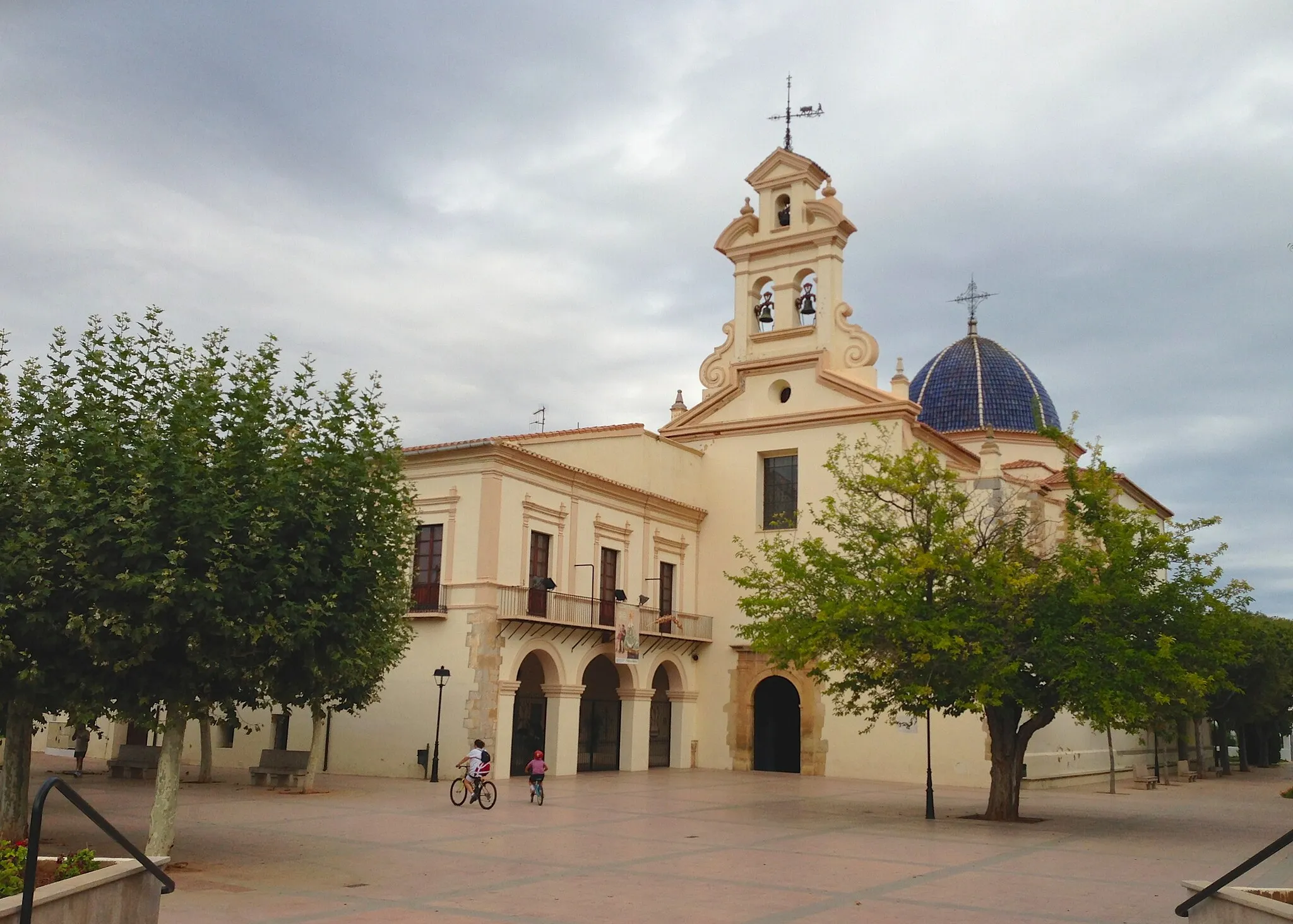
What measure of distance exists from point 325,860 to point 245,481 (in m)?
4.78

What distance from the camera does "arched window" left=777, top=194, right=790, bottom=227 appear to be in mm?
37250

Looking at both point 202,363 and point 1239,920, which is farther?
point 202,363

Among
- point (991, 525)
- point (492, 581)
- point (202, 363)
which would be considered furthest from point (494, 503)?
point (202, 363)

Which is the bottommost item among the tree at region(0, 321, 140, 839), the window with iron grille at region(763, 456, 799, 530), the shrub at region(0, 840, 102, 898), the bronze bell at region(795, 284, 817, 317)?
the shrub at region(0, 840, 102, 898)

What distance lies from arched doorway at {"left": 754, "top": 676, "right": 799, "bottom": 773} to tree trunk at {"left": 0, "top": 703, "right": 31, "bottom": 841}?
22.9m

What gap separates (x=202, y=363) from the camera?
14.3 metres

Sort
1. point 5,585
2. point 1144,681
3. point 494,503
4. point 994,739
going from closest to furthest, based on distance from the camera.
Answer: point 5,585 < point 1144,681 < point 994,739 < point 494,503

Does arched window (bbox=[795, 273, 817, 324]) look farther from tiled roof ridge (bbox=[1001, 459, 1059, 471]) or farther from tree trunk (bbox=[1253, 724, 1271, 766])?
tree trunk (bbox=[1253, 724, 1271, 766])

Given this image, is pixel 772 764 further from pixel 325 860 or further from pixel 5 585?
pixel 5 585

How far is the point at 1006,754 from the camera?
22125 millimetres

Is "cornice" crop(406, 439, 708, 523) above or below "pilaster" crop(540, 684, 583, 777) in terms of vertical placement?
above

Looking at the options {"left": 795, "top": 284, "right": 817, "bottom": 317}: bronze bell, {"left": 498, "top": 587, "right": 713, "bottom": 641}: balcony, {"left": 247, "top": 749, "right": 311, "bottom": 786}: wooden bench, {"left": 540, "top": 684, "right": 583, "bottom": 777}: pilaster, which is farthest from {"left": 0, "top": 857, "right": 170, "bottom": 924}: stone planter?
{"left": 795, "top": 284, "right": 817, "bottom": 317}: bronze bell

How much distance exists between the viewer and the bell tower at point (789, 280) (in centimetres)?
3547

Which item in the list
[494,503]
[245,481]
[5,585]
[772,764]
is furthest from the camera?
[772,764]
